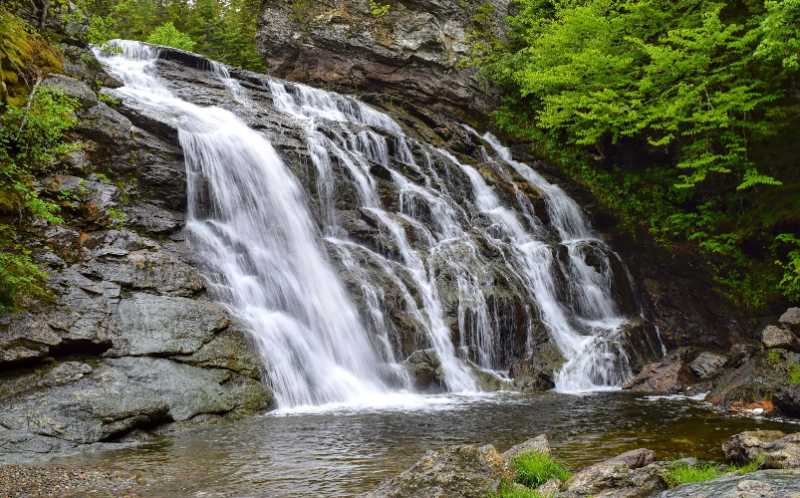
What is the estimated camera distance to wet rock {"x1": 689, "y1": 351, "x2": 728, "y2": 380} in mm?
13325

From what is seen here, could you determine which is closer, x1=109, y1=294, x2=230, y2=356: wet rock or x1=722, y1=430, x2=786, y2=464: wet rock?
x1=722, y1=430, x2=786, y2=464: wet rock

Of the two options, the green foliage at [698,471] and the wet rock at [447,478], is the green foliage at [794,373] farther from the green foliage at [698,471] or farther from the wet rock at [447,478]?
the wet rock at [447,478]

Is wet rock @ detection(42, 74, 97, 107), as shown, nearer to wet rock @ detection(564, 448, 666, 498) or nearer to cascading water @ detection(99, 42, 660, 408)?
cascading water @ detection(99, 42, 660, 408)

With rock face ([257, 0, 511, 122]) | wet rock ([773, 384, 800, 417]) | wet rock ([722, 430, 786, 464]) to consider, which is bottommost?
wet rock ([773, 384, 800, 417])

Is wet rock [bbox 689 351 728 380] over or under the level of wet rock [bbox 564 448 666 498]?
under

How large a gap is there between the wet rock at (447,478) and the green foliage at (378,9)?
24.1 metres

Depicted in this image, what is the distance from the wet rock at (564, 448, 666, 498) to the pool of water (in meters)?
1.14

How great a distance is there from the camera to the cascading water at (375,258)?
39.4 ft

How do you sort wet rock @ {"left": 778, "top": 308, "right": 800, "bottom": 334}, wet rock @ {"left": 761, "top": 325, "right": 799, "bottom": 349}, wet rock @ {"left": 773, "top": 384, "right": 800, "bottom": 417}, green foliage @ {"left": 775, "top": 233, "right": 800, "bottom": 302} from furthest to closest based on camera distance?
green foliage @ {"left": 775, "top": 233, "right": 800, "bottom": 302}
wet rock @ {"left": 778, "top": 308, "right": 800, "bottom": 334}
wet rock @ {"left": 761, "top": 325, "right": 799, "bottom": 349}
wet rock @ {"left": 773, "top": 384, "right": 800, "bottom": 417}

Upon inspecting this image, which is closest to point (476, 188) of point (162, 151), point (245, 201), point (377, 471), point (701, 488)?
point (245, 201)

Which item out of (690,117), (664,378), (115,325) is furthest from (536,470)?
(690,117)

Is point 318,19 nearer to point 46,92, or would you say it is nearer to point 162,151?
A: point 162,151

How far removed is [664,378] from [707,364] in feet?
4.09

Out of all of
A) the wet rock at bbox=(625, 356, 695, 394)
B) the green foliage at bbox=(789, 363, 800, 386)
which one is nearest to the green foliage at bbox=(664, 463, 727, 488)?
the green foliage at bbox=(789, 363, 800, 386)
